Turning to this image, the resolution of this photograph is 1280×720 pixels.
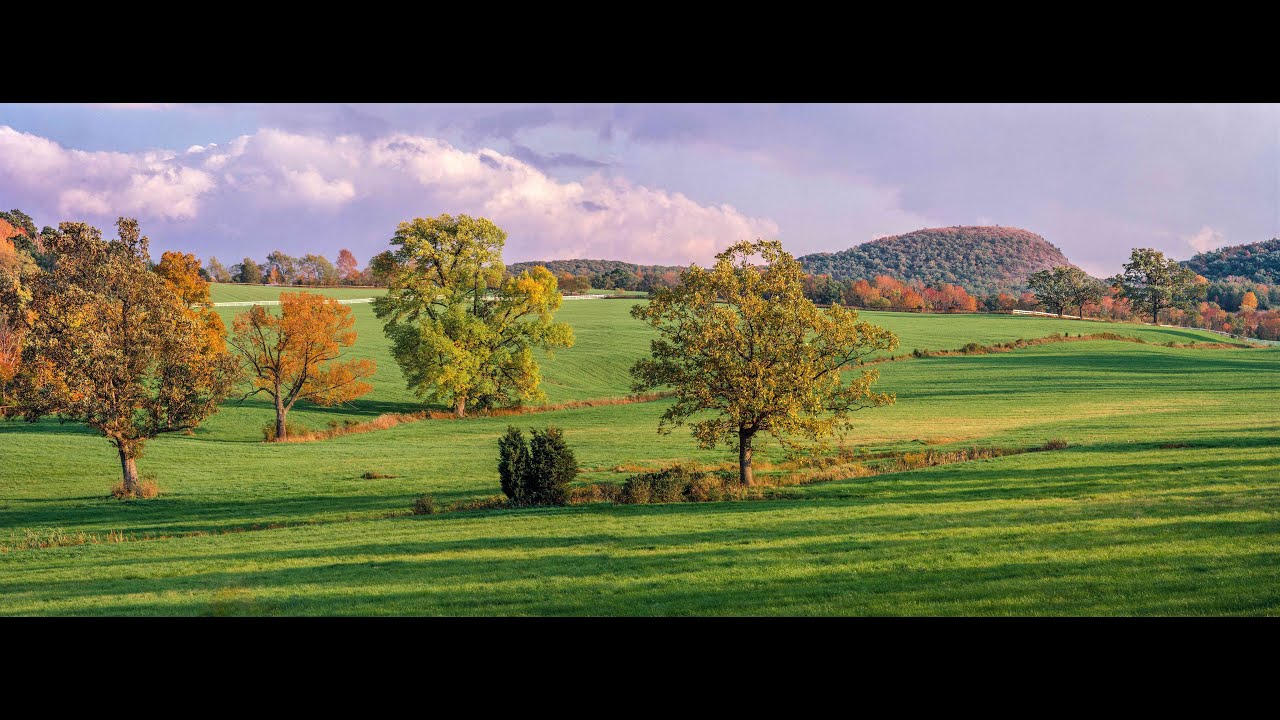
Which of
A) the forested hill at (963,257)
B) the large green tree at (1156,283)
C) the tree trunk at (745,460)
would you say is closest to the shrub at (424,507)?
the tree trunk at (745,460)

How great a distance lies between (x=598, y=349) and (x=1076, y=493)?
38908 mm

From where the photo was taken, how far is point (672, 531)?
13562 millimetres

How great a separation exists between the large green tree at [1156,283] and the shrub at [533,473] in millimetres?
63709

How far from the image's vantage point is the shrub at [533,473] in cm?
1720

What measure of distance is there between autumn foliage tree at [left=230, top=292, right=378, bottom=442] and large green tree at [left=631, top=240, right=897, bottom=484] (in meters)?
19.9

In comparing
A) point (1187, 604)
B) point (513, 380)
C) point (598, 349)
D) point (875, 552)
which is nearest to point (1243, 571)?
point (1187, 604)

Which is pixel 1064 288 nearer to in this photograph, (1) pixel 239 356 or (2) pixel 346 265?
(2) pixel 346 265

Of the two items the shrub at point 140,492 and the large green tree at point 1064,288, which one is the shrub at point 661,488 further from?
the large green tree at point 1064,288

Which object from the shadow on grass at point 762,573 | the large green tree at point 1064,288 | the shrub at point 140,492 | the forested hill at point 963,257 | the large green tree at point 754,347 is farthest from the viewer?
the large green tree at point 1064,288

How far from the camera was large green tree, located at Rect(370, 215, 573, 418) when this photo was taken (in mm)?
36125

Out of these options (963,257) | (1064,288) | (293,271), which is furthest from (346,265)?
(1064,288)

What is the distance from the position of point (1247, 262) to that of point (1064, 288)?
99.5 feet

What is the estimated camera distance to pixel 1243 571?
9.01 m

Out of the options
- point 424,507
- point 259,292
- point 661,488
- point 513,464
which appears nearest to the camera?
point 424,507
